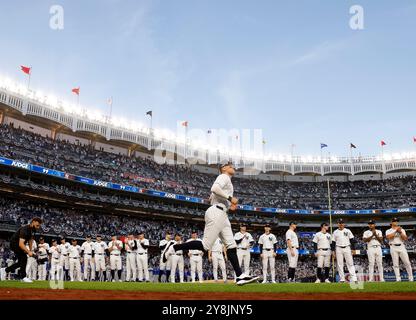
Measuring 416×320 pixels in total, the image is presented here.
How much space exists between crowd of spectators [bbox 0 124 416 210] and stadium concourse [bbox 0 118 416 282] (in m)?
0.15

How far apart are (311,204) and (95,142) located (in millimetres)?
36283

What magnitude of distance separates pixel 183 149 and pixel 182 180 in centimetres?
536

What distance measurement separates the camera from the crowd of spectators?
142 feet

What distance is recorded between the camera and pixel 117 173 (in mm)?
49719

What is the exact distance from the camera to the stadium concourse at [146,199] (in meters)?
40.0

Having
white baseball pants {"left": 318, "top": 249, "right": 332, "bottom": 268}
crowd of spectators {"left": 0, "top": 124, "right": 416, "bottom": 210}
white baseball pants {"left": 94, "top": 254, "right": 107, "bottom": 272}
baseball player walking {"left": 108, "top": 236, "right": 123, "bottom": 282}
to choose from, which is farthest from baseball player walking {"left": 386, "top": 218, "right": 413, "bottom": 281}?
crowd of spectators {"left": 0, "top": 124, "right": 416, "bottom": 210}

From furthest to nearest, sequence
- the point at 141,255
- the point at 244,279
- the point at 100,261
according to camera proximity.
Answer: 1. the point at 100,261
2. the point at 141,255
3. the point at 244,279

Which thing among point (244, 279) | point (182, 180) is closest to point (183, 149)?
point (182, 180)

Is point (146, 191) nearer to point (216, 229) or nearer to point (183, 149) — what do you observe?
point (183, 149)

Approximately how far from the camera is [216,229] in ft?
26.2

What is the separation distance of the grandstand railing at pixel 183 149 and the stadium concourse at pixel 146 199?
243cm

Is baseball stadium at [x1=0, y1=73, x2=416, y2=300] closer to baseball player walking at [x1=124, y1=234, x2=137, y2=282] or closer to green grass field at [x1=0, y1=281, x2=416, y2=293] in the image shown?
baseball player walking at [x1=124, y1=234, x2=137, y2=282]
